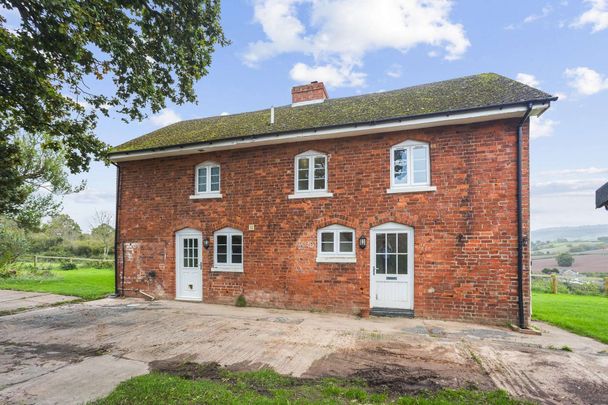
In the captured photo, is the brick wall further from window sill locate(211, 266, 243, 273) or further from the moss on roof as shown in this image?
the moss on roof

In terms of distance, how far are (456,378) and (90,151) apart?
9.72 meters

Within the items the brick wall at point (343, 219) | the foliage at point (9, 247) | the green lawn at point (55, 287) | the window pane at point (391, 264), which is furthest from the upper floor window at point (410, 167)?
the foliage at point (9, 247)

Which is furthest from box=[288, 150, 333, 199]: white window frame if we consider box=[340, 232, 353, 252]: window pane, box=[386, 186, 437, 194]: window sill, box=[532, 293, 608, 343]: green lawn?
box=[532, 293, 608, 343]: green lawn

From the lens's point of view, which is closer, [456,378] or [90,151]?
[456,378]

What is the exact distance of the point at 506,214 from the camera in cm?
827

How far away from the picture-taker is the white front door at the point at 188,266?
445 inches

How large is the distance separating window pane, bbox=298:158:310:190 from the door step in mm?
4117

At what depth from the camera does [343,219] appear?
9.61 metres

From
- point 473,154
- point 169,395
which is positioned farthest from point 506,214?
point 169,395

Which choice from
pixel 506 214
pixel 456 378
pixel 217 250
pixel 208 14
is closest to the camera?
pixel 456 378

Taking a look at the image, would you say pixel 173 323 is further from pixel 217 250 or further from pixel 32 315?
pixel 32 315

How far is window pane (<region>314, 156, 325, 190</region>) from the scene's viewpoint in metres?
10.1

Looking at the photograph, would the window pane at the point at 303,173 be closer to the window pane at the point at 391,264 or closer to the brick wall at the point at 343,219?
the brick wall at the point at 343,219

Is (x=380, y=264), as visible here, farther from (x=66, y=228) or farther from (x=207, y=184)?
(x=66, y=228)
